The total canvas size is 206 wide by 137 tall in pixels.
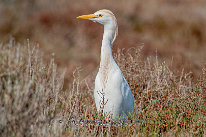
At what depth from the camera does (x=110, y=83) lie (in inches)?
171

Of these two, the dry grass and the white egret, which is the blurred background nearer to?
the dry grass

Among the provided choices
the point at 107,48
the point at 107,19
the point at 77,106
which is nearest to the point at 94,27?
the point at 107,19

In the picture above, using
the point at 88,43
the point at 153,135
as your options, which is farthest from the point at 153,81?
the point at 88,43

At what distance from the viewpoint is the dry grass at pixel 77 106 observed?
2.75 m

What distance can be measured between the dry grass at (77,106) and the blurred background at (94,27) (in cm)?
596

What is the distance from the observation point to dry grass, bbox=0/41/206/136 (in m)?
2.75

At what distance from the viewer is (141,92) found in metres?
5.30

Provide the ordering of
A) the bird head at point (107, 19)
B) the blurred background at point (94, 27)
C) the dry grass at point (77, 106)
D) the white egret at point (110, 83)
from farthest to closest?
the blurred background at point (94, 27), the bird head at point (107, 19), the white egret at point (110, 83), the dry grass at point (77, 106)

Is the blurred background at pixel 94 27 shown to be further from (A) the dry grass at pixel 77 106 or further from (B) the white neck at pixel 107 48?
(B) the white neck at pixel 107 48

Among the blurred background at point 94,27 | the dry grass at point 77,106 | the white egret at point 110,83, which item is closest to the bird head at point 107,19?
the white egret at point 110,83

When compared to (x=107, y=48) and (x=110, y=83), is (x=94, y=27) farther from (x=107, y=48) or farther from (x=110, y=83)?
(x=110, y=83)

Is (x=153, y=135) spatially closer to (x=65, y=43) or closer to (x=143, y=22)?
(x=65, y=43)

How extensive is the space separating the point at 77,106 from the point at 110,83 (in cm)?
70

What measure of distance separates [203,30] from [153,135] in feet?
43.9
